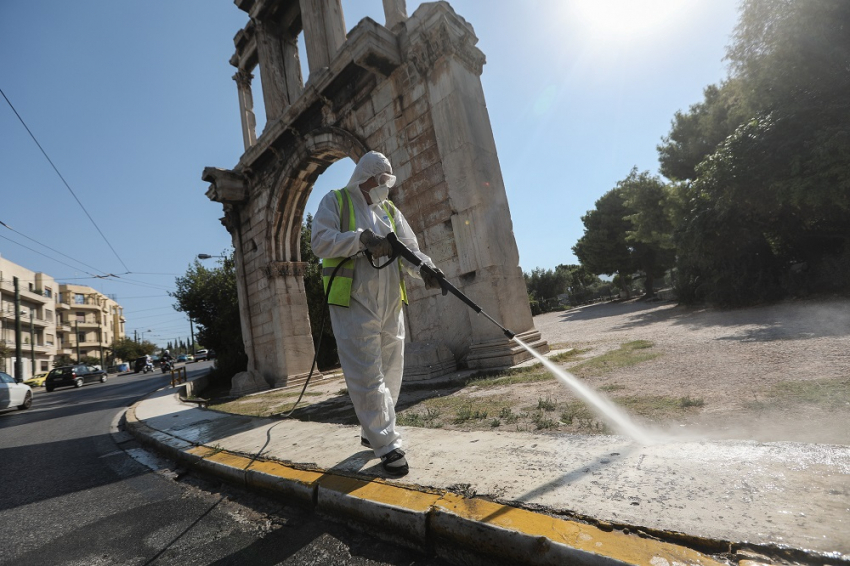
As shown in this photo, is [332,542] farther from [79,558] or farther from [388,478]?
[79,558]

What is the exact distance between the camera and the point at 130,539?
2.16 meters

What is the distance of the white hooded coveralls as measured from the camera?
2.31m

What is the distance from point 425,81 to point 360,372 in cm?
582

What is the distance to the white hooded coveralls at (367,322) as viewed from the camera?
7.57 feet

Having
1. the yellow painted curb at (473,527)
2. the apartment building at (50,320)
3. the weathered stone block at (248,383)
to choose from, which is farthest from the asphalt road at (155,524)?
the apartment building at (50,320)

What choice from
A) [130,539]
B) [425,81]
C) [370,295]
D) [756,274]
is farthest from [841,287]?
[130,539]

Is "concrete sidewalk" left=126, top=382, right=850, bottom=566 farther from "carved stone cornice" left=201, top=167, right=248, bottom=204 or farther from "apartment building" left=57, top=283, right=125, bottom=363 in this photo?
"apartment building" left=57, top=283, right=125, bottom=363

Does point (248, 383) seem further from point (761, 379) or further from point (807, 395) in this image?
point (807, 395)

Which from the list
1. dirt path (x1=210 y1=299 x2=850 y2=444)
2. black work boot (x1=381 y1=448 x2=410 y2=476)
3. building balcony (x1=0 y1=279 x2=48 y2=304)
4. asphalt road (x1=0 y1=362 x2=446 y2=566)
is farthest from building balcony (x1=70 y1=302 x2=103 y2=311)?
black work boot (x1=381 y1=448 x2=410 y2=476)

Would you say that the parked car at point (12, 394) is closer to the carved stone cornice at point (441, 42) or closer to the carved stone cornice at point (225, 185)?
the carved stone cornice at point (225, 185)

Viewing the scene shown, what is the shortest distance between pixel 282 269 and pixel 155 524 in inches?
354

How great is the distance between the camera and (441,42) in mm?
6133

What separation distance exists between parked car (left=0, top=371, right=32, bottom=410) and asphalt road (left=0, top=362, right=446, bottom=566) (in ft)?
32.2

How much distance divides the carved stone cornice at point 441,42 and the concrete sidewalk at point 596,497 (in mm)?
6057
